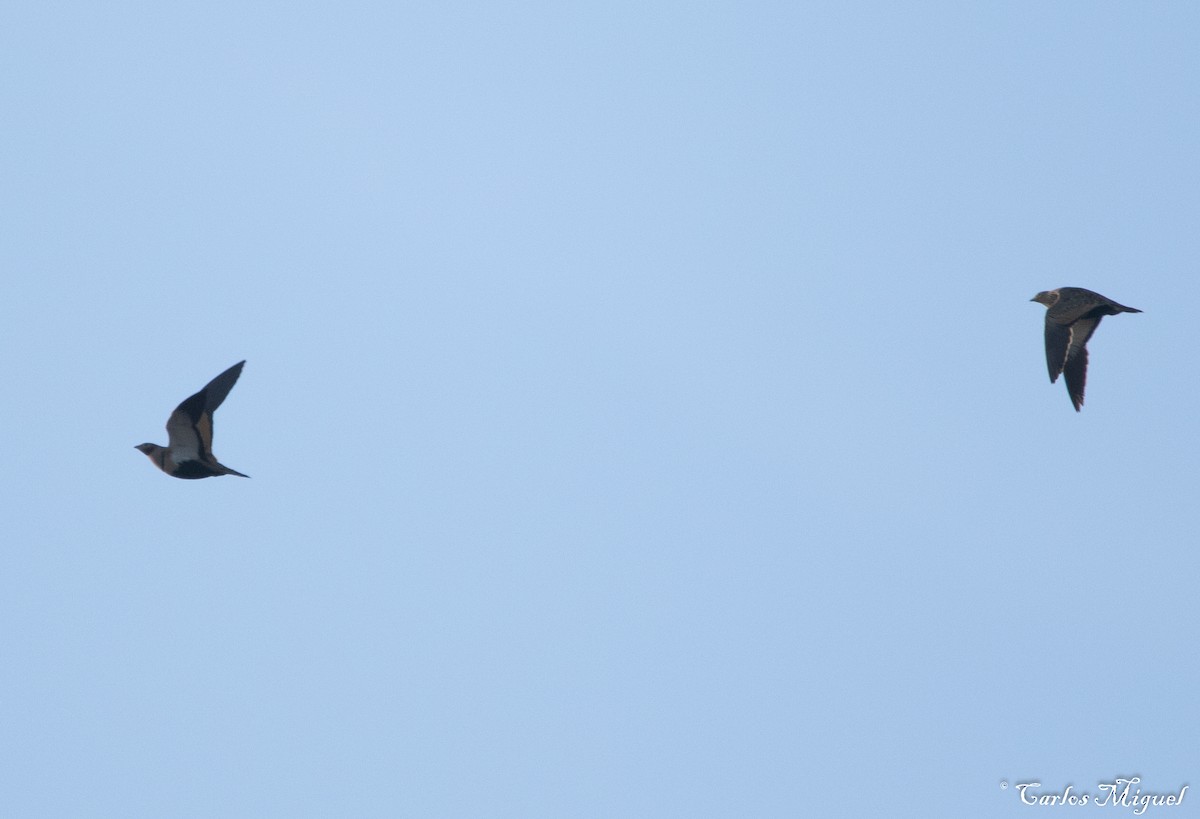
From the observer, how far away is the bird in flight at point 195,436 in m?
21.4

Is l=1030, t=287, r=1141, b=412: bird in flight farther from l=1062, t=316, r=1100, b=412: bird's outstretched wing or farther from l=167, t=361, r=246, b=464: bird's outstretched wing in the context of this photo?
l=167, t=361, r=246, b=464: bird's outstretched wing

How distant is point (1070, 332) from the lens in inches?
1004

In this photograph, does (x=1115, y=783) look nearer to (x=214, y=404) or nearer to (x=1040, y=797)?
(x=1040, y=797)

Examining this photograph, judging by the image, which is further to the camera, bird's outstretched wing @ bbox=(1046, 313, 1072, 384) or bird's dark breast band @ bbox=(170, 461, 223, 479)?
bird's outstretched wing @ bbox=(1046, 313, 1072, 384)

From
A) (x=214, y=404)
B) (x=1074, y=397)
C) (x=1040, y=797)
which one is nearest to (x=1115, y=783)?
(x=1040, y=797)

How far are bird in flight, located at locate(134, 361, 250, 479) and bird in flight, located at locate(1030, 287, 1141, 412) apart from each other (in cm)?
1407

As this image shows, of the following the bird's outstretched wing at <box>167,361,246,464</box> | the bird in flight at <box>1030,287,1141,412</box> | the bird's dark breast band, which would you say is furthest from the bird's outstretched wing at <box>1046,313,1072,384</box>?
the bird's dark breast band

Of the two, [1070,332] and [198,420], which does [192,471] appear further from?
[1070,332]

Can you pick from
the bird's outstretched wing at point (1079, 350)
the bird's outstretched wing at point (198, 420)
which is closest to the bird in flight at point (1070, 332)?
the bird's outstretched wing at point (1079, 350)

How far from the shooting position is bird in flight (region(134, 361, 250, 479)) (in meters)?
21.4

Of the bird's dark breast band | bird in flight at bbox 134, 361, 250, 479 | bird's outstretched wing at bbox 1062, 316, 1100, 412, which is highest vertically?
bird's outstretched wing at bbox 1062, 316, 1100, 412

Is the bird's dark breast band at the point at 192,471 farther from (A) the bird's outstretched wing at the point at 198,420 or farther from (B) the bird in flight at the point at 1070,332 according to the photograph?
(B) the bird in flight at the point at 1070,332

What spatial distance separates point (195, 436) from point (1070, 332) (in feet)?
49.6

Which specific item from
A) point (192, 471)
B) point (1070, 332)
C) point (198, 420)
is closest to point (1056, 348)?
point (1070, 332)
